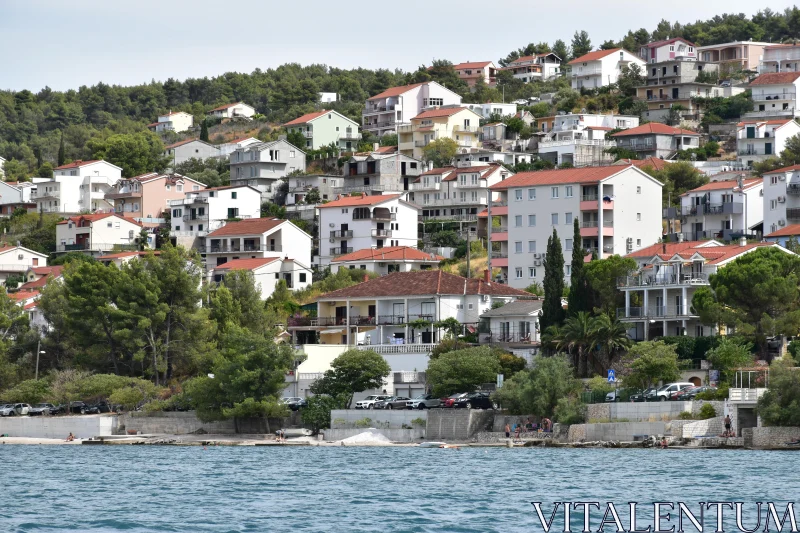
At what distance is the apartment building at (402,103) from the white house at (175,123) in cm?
3661

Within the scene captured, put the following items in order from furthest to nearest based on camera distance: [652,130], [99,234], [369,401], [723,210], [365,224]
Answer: [652,130]
[99,234]
[365,224]
[723,210]
[369,401]

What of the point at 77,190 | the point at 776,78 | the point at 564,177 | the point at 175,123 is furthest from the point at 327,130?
the point at 564,177

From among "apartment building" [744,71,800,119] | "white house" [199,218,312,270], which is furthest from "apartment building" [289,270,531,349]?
"apartment building" [744,71,800,119]

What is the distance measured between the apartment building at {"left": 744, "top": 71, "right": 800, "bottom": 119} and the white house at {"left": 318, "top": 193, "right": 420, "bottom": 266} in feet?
129

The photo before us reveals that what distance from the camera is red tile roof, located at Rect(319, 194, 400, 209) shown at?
118750 millimetres

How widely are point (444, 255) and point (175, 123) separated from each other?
8134 centimetres

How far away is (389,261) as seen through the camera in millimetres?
108938

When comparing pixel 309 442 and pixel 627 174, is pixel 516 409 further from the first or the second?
pixel 627 174

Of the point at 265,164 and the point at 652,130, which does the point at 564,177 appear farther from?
the point at 265,164

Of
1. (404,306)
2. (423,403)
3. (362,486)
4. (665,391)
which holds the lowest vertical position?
(362,486)

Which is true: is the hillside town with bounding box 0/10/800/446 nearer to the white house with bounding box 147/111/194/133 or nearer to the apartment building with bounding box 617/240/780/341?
the apartment building with bounding box 617/240/780/341

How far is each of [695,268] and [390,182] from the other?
5709 centimetres

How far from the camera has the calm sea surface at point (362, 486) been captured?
140 ft

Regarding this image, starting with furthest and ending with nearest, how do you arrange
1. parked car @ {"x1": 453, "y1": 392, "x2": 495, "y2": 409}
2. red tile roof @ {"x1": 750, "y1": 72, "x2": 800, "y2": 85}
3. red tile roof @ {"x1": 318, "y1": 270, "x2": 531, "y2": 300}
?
red tile roof @ {"x1": 750, "y1": 72, "x2": 800, "y2": 85}
red tile roof @ {"x1": 318, "y1": 270, "x2": 531, "y2": 300}
parked car @ {"x1": 453, "y1": 392, "x2": 495, "y2": 409}
